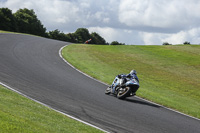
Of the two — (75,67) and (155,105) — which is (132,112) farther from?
(75,67)

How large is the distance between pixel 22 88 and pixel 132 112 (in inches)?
185

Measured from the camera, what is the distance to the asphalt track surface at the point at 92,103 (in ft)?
31.6

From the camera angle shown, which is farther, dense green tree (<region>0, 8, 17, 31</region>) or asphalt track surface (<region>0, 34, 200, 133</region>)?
dense green tree (<region>0, 8, 17, 31</region>)

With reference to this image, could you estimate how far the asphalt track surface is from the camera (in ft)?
31.6

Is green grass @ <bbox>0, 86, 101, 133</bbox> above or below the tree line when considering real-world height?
below

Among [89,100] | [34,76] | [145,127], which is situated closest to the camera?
[145,127]

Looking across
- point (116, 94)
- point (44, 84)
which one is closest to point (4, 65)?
point (44, 84)

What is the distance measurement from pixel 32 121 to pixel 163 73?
62.3ft

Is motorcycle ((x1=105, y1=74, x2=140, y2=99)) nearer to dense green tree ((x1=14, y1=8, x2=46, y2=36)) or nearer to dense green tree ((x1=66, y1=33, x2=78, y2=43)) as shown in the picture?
dense green tree ((x1=14, y1=8, x2=46, y2=36))

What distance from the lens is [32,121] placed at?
284 inches

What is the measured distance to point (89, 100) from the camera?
40.4ft

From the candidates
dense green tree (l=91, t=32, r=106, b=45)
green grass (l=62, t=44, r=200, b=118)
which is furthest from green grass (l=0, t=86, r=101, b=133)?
dense green tree (l=91, t=32, r=106, b=45)

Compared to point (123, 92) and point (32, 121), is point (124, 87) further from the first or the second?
point (32, 121)

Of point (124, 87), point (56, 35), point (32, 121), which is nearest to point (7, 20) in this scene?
point (56, 35)
